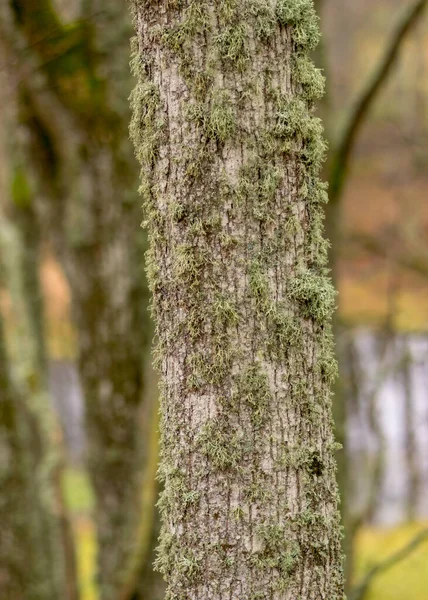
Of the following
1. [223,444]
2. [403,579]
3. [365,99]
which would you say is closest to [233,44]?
[223,444]

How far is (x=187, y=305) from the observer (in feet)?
4.64

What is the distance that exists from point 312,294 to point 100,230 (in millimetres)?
2746

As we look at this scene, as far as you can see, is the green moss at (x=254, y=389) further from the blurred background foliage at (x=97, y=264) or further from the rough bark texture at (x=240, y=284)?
the blurred background foliage at (x=97, y=264)

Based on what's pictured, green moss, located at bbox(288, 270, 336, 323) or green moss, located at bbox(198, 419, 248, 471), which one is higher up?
green moss, located at bbox(288, 270, 336, 323)

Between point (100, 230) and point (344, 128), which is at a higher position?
point (344, 128)

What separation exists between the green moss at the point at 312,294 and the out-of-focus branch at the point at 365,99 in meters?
2.44

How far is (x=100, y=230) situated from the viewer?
3992 mm

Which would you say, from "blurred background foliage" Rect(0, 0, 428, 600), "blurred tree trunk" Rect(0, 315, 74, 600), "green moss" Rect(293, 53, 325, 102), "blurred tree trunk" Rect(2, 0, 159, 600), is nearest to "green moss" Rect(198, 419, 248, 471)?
"green moss" Rect(293, 53, 325, 102)

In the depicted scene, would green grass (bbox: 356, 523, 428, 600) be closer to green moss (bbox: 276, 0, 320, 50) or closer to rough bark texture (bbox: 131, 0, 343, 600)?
rough bark texture (bbox: 131, 0, 343, 600)

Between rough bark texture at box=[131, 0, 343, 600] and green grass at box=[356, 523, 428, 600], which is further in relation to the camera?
green grass at box=[356, 523, 428, 600]

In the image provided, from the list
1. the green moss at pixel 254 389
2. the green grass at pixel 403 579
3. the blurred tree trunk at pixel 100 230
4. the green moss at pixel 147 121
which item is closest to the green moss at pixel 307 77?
the green moss at pixel 147 121

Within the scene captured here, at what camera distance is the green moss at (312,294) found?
141 cm

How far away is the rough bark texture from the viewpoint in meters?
1.38

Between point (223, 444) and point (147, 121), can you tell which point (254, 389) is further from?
point (147, 121)
